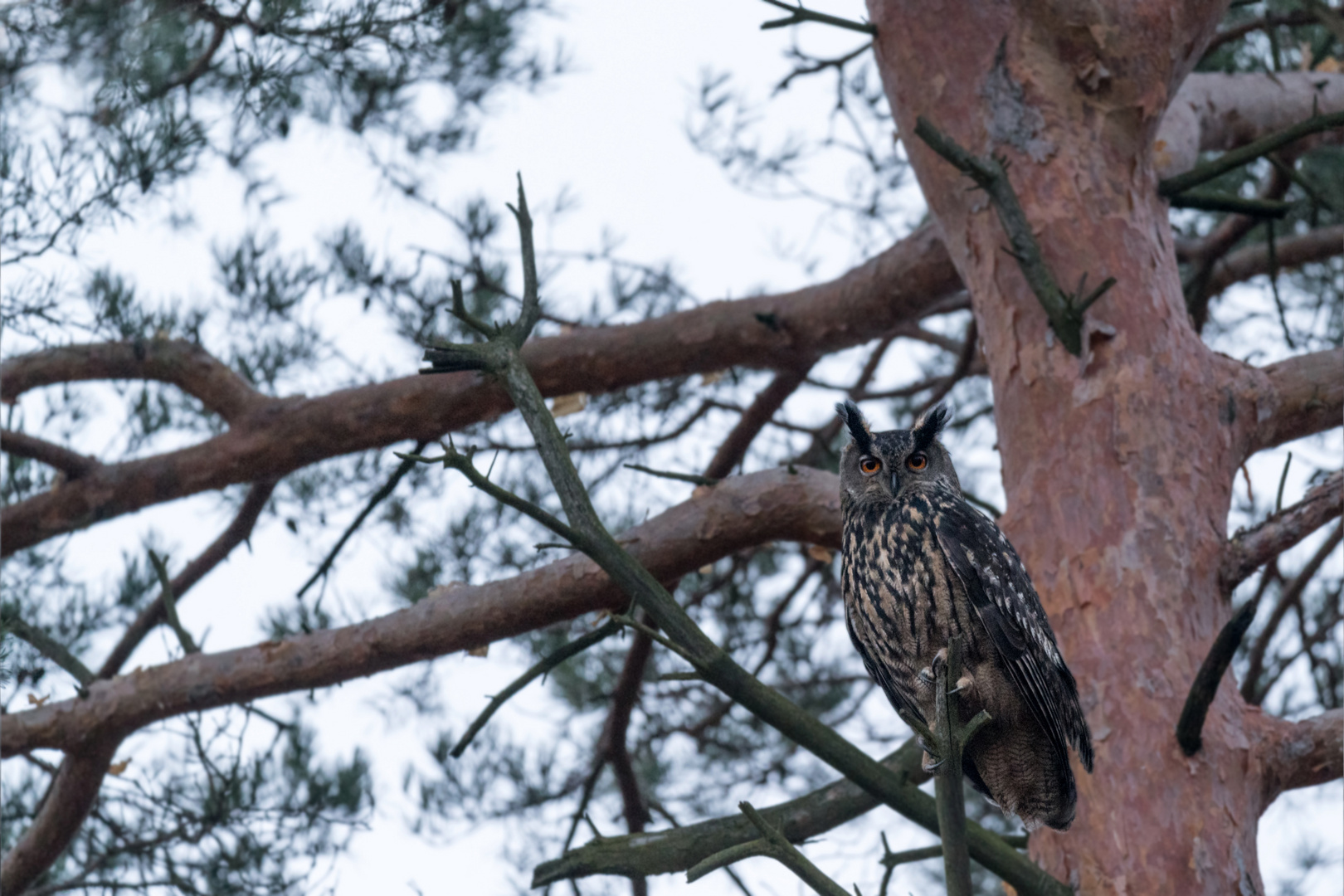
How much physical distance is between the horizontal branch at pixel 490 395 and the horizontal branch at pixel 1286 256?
40.1 inches

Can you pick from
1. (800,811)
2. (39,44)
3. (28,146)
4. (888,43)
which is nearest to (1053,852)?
(800,811)

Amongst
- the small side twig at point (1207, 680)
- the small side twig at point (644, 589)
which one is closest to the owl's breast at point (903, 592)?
the small side twig at point (644, 589)

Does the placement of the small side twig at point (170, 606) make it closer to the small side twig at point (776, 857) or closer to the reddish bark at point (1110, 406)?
the small side twig at point (776, 857)

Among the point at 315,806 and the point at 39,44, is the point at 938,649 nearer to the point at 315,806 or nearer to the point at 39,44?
the point at 315,806

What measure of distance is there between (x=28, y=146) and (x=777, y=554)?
2.64m

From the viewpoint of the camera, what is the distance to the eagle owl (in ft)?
6.46

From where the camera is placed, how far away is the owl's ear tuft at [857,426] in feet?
7.34

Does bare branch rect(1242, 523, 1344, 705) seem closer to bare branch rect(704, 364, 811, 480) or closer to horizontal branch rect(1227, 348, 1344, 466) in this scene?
horizontal branch rect(1227, 348, 1344, 466)

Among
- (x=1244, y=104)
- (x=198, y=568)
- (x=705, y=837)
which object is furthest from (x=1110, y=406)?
(x=198, y=568)

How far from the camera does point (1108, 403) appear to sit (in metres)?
2.45

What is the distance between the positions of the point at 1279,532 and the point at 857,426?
0.78m

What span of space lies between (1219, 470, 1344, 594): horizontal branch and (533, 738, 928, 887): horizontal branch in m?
0.67

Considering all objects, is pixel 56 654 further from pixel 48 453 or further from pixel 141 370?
pixel 141 370

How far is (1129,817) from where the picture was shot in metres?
2.17
